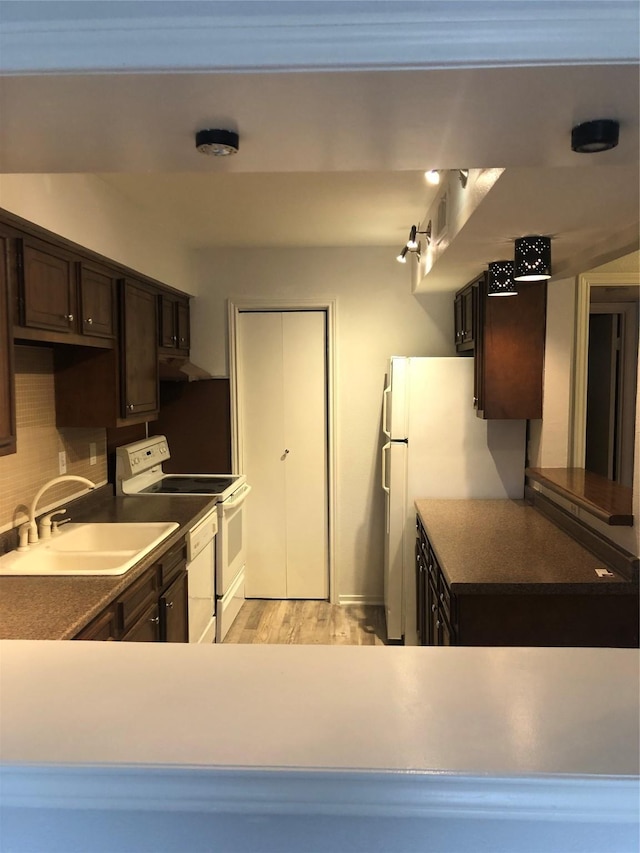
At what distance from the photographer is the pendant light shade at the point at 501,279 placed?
2.73 metres

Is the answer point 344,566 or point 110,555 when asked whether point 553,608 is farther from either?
point 344,566

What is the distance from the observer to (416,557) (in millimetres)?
3695

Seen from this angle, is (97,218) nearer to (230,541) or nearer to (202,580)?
(202,580)

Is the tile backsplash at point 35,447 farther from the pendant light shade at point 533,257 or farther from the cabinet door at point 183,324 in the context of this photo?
the pendant light shade at point 533,257

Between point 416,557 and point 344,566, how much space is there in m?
0.98

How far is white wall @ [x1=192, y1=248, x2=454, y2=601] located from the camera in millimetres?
4363

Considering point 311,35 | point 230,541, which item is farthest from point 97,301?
point 311,35

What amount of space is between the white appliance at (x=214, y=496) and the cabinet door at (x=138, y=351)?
0.45m

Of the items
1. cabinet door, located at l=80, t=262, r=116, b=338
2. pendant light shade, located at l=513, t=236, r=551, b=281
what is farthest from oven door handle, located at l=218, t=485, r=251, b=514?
pendant light shade, located at l=513, t=236, r=551, b=281

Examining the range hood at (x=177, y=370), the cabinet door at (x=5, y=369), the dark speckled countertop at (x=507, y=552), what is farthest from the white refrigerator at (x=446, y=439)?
the cabinet door at (x=5, y=369)

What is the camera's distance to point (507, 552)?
2660mm

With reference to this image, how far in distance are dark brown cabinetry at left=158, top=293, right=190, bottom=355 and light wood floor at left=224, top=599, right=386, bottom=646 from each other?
189 centimetres

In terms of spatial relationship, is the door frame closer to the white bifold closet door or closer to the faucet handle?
the white bifold closet door

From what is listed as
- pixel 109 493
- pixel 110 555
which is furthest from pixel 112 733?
pixel 109 493
